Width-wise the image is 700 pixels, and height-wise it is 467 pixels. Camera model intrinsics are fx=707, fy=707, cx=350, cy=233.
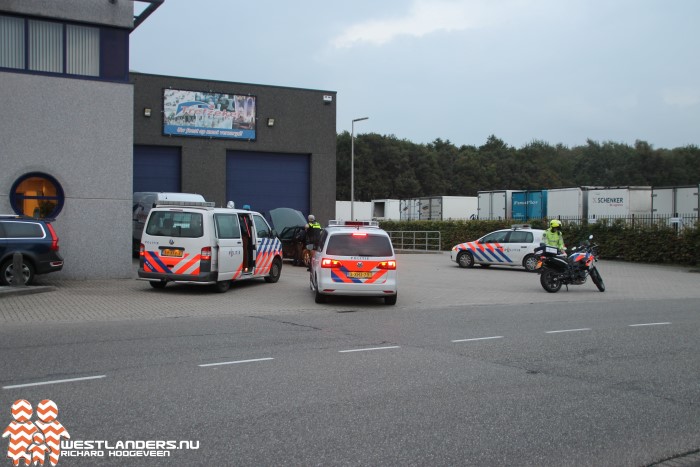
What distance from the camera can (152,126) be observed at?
1225 inches

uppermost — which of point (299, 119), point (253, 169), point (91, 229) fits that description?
point (299, 119)

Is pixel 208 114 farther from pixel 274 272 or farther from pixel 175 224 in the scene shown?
pixel 175 224

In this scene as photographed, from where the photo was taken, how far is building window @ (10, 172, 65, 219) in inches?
711

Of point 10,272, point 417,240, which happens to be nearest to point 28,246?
point 10,272

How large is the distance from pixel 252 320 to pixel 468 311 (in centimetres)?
451

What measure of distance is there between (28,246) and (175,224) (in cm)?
344

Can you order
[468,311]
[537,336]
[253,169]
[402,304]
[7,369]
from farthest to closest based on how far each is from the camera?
[253,169] → [402,304] → [468,311] → [537,336] → [7,369]

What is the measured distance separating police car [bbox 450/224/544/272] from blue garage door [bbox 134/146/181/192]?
13.2m

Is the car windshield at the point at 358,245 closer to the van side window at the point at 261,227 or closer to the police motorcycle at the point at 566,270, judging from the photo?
the van side window at the point at 261,227

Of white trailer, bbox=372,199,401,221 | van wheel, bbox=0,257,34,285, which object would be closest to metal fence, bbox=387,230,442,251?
white trailer, bbox=372,199,401,221

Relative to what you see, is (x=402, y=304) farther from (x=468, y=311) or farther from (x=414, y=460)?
(x=414, y=460)

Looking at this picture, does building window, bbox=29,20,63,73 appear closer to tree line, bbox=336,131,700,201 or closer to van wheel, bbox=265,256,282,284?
van wheel, bbox=265,256,282,284

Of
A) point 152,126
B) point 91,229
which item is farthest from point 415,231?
point 91,229

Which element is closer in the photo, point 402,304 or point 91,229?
point 402,304
